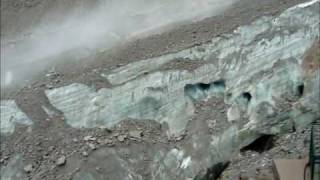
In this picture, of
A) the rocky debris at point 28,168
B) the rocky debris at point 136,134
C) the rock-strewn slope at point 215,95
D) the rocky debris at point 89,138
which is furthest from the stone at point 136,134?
the rocky debris at point 28,168

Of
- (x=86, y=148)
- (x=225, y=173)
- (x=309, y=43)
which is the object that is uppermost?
(x=309, y=43)

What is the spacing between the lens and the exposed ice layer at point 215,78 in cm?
870

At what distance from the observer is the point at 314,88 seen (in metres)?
8.95

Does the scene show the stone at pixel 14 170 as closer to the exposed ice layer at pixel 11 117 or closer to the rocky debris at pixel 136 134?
the exposed ice layer at pixel 11 117

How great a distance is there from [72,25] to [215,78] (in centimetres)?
259

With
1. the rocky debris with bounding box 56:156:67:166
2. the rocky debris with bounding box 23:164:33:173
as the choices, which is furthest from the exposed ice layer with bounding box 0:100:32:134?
the rocky debris with bounding box 56:156:67:166

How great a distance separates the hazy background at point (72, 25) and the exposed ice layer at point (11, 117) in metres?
0.62

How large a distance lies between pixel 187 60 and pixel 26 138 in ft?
7.43

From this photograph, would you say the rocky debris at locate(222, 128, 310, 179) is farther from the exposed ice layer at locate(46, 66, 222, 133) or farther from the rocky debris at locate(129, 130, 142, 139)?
the rocky debris at locate(129, 130, 142, 139)

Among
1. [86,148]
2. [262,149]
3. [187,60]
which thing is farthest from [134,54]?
[262,149]

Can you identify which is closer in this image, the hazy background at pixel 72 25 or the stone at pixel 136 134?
the stone at pixel 136 134

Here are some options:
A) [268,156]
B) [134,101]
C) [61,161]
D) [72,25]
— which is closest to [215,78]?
[134,101]

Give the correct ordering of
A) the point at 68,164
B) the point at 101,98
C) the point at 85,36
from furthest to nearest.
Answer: the point at 85,36
the point at 101,98
the point at 68,164

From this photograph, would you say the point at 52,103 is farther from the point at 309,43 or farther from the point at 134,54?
the point at 309,43
